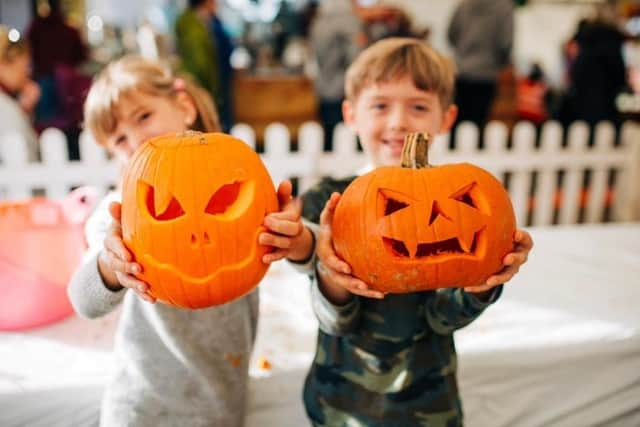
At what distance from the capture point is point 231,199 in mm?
950

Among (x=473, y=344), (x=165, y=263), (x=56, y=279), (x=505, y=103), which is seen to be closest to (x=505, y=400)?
(x=473, y=344)

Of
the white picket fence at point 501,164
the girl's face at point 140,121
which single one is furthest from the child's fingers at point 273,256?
the white picket fence at point 501,164

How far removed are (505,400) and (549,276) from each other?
589 mm

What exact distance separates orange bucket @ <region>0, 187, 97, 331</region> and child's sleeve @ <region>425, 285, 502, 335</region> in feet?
3.12

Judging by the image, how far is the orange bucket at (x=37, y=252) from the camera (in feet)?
4.98

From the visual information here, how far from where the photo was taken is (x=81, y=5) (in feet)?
20.6

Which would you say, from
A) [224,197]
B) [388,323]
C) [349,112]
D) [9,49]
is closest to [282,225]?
[224,197]

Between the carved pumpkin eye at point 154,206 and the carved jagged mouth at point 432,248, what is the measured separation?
0.34 meters

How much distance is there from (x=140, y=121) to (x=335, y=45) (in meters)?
3.09

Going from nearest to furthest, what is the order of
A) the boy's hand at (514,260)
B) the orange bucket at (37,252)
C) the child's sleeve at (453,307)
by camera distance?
the boy's hand at (514,260) → the child's sleeve at (453,307) → the orange bucket at (37,252)

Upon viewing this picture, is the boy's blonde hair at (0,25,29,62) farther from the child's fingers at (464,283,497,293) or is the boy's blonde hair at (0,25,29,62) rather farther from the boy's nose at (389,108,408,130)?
the child's fingers at (464,283,497,293)

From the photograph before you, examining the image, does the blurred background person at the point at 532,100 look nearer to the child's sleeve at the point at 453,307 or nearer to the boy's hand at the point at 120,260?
the child's sleeve at the point at 453,307

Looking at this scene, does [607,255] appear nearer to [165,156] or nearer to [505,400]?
A: [505,400]

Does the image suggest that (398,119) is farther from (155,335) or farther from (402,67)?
(155,335)
